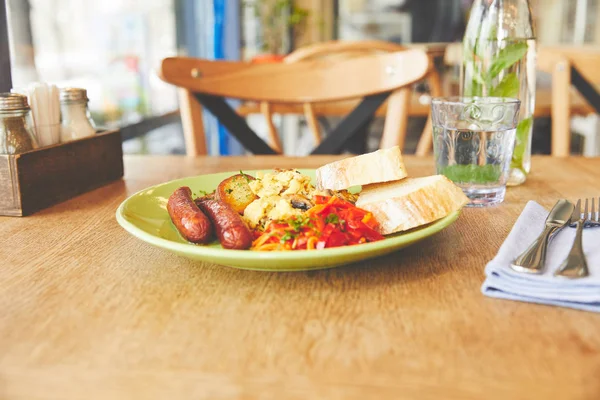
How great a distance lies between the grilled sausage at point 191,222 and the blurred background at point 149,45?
0.60 metres

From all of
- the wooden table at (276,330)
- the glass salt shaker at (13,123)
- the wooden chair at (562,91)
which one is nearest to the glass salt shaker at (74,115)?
the glass salt shaker at (13,123)

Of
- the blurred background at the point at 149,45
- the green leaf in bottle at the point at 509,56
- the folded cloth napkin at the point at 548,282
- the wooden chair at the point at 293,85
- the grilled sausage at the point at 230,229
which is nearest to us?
the folded cloth napkin at the point at 548,282

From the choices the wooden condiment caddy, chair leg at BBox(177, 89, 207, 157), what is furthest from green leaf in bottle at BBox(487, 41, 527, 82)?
chair leg at BBox(177, 89, 207, 157)

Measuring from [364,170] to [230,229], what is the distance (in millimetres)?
263

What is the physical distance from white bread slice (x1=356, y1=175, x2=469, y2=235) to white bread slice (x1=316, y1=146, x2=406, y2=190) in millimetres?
74

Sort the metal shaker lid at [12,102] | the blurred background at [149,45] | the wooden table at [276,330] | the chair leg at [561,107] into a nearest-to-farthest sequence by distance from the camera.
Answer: the wooden table at [276,330] → the metal shaker lid at [12,102] → the chair leg at [561,107] → the blurred background at [149,45]

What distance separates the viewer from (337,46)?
10.1 ft

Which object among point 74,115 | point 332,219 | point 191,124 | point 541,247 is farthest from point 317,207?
point 191,124

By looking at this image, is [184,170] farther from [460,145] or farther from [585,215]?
[585,215]

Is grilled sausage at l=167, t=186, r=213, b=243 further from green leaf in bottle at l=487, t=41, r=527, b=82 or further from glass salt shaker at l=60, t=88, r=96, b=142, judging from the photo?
green leaf in bottle at l=487, t=41, r=527, b=82

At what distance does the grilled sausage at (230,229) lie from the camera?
692mm

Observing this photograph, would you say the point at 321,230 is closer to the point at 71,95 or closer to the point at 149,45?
the point at 71,95

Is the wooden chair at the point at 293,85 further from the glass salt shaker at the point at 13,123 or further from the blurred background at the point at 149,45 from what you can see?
the glass salt shaker at the point at 13,123

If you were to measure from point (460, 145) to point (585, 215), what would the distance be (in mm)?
270
